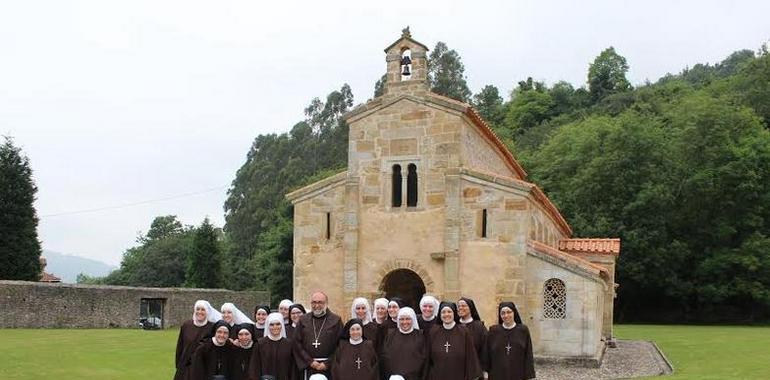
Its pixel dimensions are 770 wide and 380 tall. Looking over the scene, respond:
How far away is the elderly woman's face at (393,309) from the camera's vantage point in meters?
9.20

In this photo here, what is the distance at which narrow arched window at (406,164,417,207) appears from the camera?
17594 millimetres

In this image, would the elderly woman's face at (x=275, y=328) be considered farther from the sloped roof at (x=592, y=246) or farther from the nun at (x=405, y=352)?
the sloped roof at (x=592, y=246)

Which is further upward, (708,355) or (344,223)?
(344,223)

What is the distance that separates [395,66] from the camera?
1817 cm

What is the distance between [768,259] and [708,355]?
63.0 feet

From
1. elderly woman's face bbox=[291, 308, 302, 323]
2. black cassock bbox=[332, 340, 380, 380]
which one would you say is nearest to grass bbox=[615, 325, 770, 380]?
black cassock bbox=[332, 340, 380, 380]

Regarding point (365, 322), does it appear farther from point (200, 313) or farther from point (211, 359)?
point (200, 313)

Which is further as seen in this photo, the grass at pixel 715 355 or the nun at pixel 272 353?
the grass at pixel 715 355

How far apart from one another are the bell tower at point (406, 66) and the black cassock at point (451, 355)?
9907mm

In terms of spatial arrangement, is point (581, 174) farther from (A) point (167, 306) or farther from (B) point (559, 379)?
(B) point (559, 379)

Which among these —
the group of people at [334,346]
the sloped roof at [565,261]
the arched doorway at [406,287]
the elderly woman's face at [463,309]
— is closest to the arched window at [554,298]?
the sloped roof at [565,261]

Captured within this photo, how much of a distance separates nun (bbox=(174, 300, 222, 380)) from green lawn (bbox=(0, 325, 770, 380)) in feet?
15.2

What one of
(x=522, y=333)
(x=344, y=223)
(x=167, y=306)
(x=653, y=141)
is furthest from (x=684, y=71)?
(x=522, y=333)

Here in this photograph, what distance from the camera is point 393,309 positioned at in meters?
9.25
